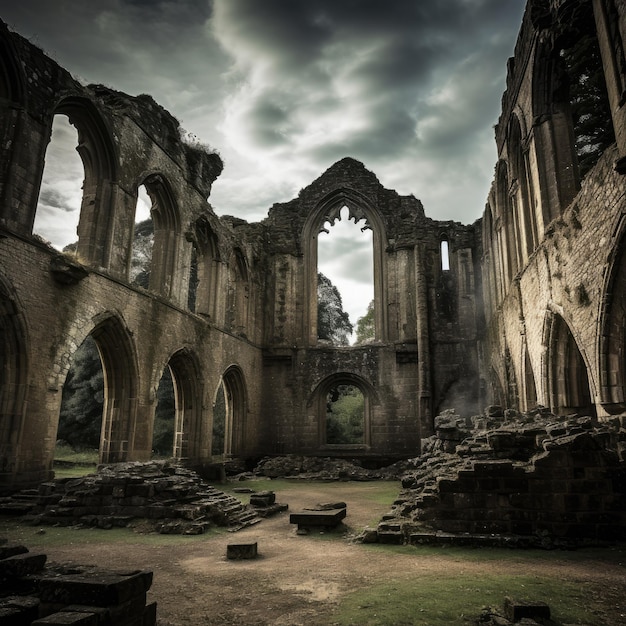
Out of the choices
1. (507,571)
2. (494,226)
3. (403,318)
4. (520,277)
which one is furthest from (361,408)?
(507,571)

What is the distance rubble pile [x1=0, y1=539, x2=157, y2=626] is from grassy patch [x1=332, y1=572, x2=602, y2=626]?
4.85 feet

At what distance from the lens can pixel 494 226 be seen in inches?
648

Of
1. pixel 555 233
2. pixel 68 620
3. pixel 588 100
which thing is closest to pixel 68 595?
pixel 68 620

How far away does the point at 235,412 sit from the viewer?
1866 centimetres

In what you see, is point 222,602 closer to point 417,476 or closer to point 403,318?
point 417,476

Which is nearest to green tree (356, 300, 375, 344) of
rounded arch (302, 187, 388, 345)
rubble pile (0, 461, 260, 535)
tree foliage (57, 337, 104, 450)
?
rounded arch (302, 187, 388, 345)

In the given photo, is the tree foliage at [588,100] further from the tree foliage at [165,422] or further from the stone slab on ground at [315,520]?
the tree foliage at [165,422]

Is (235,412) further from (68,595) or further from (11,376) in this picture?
(68,595)

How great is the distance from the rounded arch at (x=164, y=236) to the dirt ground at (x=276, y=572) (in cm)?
863

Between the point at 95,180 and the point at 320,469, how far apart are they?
1128 cm

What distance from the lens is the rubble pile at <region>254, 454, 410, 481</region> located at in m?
16.1

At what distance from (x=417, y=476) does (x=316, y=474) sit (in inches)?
256

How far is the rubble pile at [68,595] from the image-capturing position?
9.75 ft

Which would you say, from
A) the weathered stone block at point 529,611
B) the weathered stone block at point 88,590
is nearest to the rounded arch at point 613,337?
Result: the weathered stone block at point 529,611
